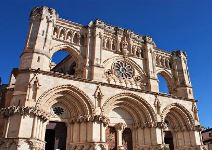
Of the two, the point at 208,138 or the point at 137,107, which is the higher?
the point at 137,107

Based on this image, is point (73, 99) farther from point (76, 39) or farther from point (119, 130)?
point (76, 39)

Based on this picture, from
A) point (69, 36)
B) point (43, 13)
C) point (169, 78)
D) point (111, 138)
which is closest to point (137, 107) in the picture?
point (111, 138)

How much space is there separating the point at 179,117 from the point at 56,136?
37.6ft

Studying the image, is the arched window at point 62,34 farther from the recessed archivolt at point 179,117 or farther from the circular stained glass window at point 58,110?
the recessed archivolt at point 179,117

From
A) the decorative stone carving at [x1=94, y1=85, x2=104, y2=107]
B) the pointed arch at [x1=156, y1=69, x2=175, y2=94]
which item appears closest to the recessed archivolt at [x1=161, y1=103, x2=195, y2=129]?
the pointed arch at [x1=156, y1=69, x2=175, y2=94]

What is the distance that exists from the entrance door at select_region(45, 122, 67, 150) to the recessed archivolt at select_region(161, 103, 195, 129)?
9655 mm

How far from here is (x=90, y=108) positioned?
17.5 meters

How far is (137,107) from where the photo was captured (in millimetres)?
20328

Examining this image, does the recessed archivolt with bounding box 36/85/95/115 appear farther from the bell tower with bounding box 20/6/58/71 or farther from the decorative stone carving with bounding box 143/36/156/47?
the decorative stone carving with bounding box 143/36/156/47

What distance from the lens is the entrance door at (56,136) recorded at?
16.9 meters

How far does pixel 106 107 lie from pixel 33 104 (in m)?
5.50

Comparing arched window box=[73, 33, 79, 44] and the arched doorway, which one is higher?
arched window box=[73, 33, 79, 44]

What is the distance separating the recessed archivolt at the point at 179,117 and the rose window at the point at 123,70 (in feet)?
15.9

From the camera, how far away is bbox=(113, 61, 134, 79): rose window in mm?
22094
